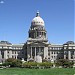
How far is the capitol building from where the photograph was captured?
468 ft

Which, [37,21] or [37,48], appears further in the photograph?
[37,21]

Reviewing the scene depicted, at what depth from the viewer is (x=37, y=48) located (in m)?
143

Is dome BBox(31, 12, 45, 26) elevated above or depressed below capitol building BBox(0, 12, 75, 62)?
above

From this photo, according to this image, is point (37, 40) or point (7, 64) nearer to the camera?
point (7, 64)

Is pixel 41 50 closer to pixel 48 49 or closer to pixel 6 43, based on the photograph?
pixel 48 49

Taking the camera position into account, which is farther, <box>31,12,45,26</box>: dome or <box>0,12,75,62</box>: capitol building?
<box>31,12,45,26</box>: dome

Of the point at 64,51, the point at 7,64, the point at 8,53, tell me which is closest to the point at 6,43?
the point at 8,53

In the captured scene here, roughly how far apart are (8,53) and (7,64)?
44.1 meters

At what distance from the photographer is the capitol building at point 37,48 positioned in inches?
5620

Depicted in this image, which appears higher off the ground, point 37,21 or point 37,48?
point 37,21

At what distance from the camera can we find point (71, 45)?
146 meters

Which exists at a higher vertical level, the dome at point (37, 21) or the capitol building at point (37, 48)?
the dome at point (37, 21)

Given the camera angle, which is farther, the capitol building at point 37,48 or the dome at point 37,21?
the dome at point 37,21

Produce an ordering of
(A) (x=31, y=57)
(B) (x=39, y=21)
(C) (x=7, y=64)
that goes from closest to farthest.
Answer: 1. (C) (x=7, y=64)
2. (A) (x=31, y=57)
3. (B) (x=39, y=21)
